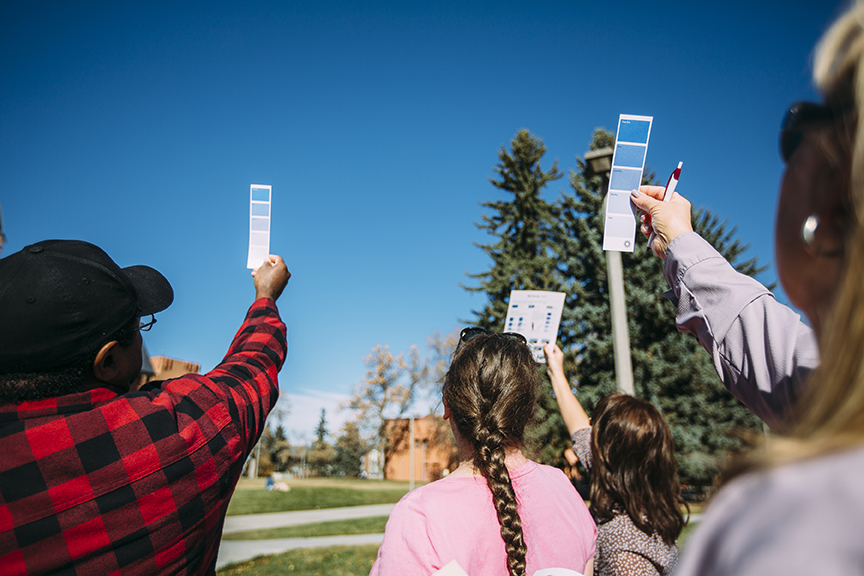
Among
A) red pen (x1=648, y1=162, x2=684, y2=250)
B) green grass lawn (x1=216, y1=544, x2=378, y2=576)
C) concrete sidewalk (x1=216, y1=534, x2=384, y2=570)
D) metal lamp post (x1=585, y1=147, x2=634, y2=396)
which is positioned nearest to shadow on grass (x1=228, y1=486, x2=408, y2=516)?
concrete sidewalk (x1=216, y1=534, x2=384, y2=570)

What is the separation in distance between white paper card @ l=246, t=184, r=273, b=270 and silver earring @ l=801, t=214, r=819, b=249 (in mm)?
2052

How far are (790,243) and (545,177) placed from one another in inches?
957

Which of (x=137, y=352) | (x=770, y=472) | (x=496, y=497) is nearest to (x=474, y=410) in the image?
(x=496, y=497)

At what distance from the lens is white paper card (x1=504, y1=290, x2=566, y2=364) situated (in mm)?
3621

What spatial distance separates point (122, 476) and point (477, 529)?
100cm

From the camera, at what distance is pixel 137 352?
5.44 feet

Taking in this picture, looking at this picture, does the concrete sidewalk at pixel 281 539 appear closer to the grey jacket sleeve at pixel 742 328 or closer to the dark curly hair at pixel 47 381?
the dark curly hair at pixel 47 381

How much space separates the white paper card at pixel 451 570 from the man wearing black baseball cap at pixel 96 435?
652 mm

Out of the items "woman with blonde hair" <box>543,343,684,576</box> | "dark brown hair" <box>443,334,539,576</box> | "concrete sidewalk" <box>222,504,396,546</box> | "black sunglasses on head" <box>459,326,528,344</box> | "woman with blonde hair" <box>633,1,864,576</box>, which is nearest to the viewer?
"woman with blonde hair" <box>633,1,864,576</box>

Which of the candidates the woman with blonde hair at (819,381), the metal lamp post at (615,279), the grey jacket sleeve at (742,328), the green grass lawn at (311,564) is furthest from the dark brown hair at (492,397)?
the green grass lawn at (311,564)

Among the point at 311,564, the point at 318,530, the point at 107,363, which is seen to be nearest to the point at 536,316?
the point at 107,363

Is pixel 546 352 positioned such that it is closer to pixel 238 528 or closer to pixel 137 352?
pixel 137 352

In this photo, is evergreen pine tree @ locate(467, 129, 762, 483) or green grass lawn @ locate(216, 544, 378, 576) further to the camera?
evergreen pine tree @ locate(467, 129, 762, 483)

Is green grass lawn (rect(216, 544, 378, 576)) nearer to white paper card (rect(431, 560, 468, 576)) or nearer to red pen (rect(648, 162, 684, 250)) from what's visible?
white paper card (rect(431, 560, 468, 576))
